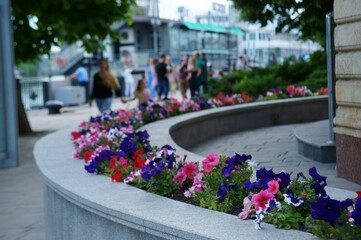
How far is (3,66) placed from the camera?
48.1 ft

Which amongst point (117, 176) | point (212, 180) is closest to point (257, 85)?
point (117, 176)

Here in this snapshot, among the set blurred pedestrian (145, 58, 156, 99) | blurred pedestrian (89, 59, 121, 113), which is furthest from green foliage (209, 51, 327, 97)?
blurred pedestrian (145, 58, 156, 99)

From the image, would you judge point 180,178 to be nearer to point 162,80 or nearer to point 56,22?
point 56,22

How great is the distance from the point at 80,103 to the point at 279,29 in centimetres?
2680

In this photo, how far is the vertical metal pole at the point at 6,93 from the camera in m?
14.6

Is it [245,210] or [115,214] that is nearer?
[245,210]

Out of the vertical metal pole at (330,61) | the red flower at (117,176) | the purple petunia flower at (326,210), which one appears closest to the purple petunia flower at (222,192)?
the purple petunia flower at (326,210)

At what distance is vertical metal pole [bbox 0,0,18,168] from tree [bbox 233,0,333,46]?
3909mm

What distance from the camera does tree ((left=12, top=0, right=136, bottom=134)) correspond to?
67.5 ft

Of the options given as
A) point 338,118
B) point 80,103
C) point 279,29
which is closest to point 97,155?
point 338,118

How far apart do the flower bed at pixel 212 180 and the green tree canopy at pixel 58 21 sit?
11988 millimetres

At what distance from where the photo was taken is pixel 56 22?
21266mm

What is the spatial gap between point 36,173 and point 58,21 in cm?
793

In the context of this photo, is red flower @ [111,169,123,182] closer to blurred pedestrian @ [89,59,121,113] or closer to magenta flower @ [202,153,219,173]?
magenta flower @ [202,153,219,173]
